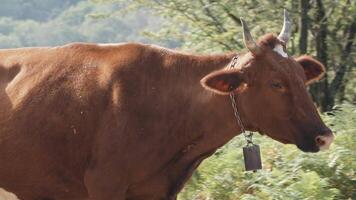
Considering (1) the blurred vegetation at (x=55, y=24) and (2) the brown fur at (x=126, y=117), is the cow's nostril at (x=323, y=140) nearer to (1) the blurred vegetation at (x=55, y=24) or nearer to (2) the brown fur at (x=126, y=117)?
(2) the brown fur at (x=126, y=117)

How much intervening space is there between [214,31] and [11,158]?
7.37 metres

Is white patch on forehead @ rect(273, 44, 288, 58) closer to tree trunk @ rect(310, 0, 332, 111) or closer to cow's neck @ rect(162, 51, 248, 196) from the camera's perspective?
cow's neck @ rect(162, 51, 248, 196)

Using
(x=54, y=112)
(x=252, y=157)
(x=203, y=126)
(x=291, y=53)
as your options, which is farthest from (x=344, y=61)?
(x=54, y=112)

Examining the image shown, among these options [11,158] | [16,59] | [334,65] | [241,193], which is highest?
[16,59]

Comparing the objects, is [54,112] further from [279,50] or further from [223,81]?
[279,50]

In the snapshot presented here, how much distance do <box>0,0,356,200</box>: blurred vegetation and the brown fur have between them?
1.09m

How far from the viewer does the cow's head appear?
6.15m

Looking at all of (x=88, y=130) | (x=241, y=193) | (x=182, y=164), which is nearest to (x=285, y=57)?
(x=182, y=164)

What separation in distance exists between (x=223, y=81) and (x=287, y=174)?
1811 millimetres

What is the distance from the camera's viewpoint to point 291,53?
13055 millimetres

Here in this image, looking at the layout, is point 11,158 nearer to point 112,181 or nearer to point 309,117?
point 112,181

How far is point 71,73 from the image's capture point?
6609 millimetres

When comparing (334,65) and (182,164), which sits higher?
(182,164)

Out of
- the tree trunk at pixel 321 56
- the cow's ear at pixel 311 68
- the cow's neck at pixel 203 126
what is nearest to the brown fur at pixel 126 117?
the cow's neck at pixel 203 126
